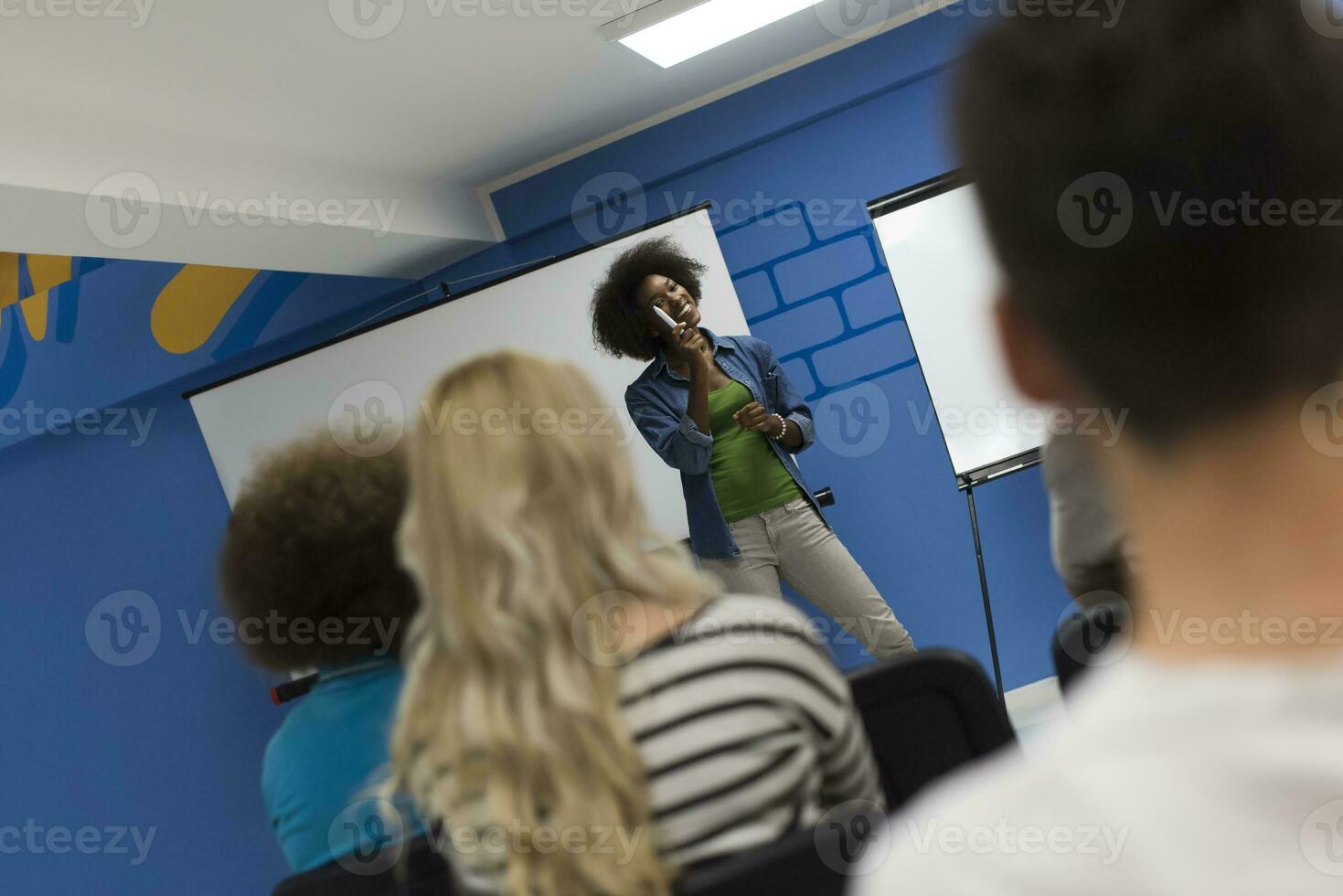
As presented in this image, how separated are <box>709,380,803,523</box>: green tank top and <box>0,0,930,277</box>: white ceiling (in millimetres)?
1080

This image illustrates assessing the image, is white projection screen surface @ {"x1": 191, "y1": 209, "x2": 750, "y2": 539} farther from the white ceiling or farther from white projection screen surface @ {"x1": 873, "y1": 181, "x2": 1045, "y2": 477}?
white projection screen surface @ {"x1": 873, "y1": 181, "x2": 1045, "y2": 477}

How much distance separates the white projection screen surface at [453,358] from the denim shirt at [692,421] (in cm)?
24

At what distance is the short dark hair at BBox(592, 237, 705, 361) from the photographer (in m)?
3.44

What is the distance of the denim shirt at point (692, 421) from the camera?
3.14m

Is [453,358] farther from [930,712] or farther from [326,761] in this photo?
[930,712]

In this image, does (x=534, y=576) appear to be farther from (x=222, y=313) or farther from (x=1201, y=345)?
(x=222, y=313)

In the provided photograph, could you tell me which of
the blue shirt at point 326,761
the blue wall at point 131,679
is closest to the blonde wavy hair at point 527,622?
the blue shirt at point 326,761

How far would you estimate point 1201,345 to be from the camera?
351 millimetres

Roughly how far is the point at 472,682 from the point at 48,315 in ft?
13.1

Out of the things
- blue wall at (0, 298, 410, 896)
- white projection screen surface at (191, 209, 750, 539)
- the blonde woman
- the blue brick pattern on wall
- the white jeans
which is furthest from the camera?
blue wall at (0, 298, 410, 896)

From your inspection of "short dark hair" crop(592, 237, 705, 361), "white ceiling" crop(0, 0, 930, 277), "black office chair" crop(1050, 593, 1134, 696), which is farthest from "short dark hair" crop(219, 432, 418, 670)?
"short dark hair" crop(592, 237, 705, 361)

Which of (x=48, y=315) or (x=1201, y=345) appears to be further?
(x=48, y=315)

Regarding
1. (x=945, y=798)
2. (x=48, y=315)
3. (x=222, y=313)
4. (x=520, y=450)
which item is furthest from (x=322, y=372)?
(x=945, y=798)

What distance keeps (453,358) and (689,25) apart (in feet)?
4.52
